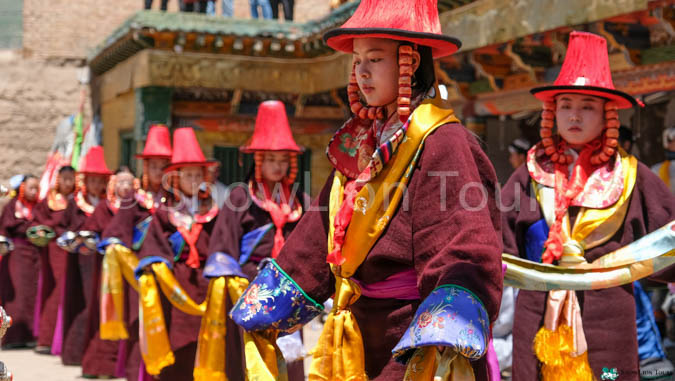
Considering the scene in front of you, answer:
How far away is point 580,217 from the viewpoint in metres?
4.18

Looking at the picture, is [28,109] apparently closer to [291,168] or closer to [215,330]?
[291,168]

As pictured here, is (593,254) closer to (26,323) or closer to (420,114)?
(420,114)

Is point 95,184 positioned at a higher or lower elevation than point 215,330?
higher

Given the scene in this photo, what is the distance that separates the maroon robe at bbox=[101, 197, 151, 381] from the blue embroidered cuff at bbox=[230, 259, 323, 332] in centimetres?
413

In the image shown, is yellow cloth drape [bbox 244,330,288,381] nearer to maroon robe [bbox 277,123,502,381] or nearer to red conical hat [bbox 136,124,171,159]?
maroon robe [bbox 277,123,502,381]

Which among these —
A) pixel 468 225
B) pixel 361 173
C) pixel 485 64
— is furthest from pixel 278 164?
pixel 485 64

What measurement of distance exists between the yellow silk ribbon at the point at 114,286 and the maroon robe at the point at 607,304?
3.35 m

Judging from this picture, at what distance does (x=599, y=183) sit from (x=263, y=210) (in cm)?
209

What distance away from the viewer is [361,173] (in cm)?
286

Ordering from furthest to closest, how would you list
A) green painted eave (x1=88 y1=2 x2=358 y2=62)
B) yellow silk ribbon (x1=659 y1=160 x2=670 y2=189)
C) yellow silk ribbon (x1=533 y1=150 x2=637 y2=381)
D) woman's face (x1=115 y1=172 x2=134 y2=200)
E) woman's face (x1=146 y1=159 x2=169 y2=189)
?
green painted eave (x1=88 y1=2 x2=358 y2=62) → woman's face (x1=115 y1=172 x2=134 y2=200) → woman's face (x1=146 y1=159 x2=169 y2=189) → yellow silk ribbon (x1=659 y1=160 x2=670 y2=189) → yellow silk ribbon (x1=533 y1=150 x2=637 y2=381)

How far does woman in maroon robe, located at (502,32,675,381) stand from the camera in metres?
4.05

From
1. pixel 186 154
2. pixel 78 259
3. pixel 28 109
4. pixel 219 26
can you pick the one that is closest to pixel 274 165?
pixel 186 154

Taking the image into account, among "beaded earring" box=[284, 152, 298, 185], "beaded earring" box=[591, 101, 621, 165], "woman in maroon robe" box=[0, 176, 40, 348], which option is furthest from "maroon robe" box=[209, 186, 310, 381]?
"woman in maroon robe" box=[0, 176, 40, 348]

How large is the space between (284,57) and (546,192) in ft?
31.3
